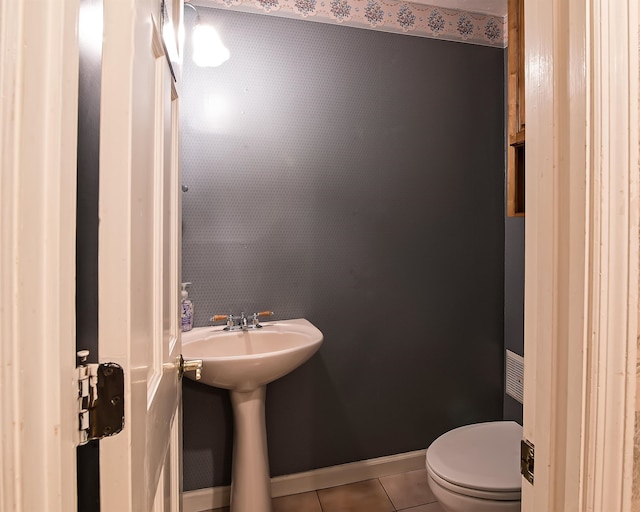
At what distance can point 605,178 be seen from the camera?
474 mm

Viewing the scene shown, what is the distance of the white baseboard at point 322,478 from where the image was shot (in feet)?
5.57

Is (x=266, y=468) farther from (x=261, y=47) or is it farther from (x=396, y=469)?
(x=261, y=47)

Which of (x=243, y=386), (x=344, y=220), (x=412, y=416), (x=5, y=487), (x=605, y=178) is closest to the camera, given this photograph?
(x=5, y=487)

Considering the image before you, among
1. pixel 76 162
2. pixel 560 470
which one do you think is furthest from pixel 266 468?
pixel 76 162

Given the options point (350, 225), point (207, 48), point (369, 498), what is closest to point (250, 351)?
point (350, 225)

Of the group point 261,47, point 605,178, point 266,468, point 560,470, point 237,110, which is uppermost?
point 261,47

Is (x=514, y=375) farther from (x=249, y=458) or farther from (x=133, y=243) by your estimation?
(x=133, y=243)

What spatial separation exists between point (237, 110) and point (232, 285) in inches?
31.5

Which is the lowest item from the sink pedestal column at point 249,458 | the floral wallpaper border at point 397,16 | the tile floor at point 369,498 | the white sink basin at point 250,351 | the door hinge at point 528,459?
the tile floor at point 369,498

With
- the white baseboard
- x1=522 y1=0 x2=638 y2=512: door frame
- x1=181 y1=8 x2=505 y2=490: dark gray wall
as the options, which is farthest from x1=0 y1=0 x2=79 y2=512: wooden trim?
the white baseboard

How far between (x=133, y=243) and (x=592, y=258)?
1.88 feet

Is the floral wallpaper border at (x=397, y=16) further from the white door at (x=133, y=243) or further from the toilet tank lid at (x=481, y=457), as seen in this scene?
the toilet tank lid at (x=481, y=457)

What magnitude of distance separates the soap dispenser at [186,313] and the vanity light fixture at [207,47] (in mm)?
995

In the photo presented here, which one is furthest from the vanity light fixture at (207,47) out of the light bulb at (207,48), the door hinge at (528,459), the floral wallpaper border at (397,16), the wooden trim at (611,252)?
the door hinge at (528,459)
